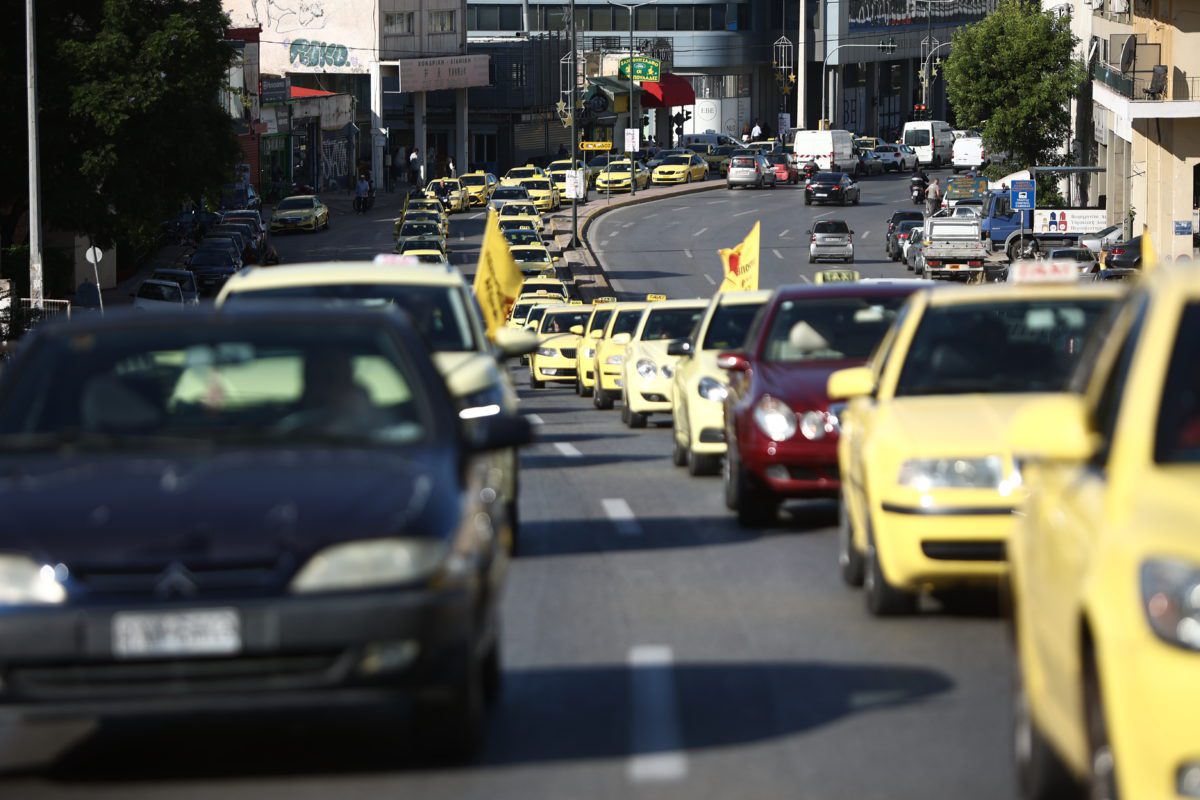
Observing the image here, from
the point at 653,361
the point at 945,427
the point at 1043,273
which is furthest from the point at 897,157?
the point at 945,427

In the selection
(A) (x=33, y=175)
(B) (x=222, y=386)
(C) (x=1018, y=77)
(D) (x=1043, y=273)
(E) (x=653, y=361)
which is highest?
(C) (x=1018, y=77)

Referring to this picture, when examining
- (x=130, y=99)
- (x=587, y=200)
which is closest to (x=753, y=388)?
(x=130, y=99)

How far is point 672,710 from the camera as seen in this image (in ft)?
27.3

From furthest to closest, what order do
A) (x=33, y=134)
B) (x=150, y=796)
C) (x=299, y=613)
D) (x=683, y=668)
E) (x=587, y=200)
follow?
(x=587, y=200)
(x=33, y=134)
(x=683, y=668)
(x=150, y=796)
(x=299, y=613)

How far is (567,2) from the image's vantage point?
141 meters

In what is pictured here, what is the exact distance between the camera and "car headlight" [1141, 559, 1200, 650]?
4.81 meters

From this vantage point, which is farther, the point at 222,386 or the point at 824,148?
the point at 824,148

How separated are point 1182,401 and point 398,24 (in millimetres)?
106210

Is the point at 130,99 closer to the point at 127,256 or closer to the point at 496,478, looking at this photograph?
the point at 127,256

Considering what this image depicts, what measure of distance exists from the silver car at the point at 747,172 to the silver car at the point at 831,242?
109ft

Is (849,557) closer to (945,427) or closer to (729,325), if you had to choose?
(945,427)

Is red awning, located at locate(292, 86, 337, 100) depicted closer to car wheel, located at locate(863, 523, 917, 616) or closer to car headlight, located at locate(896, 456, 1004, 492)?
car wheel, located at locate(863, 523, 917, 616)

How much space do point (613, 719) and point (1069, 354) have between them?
4.57m

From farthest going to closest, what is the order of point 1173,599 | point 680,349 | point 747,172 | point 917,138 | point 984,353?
point 917,138 < point 747,172 < point 680,349 < point 984,353 < point 1173,599
